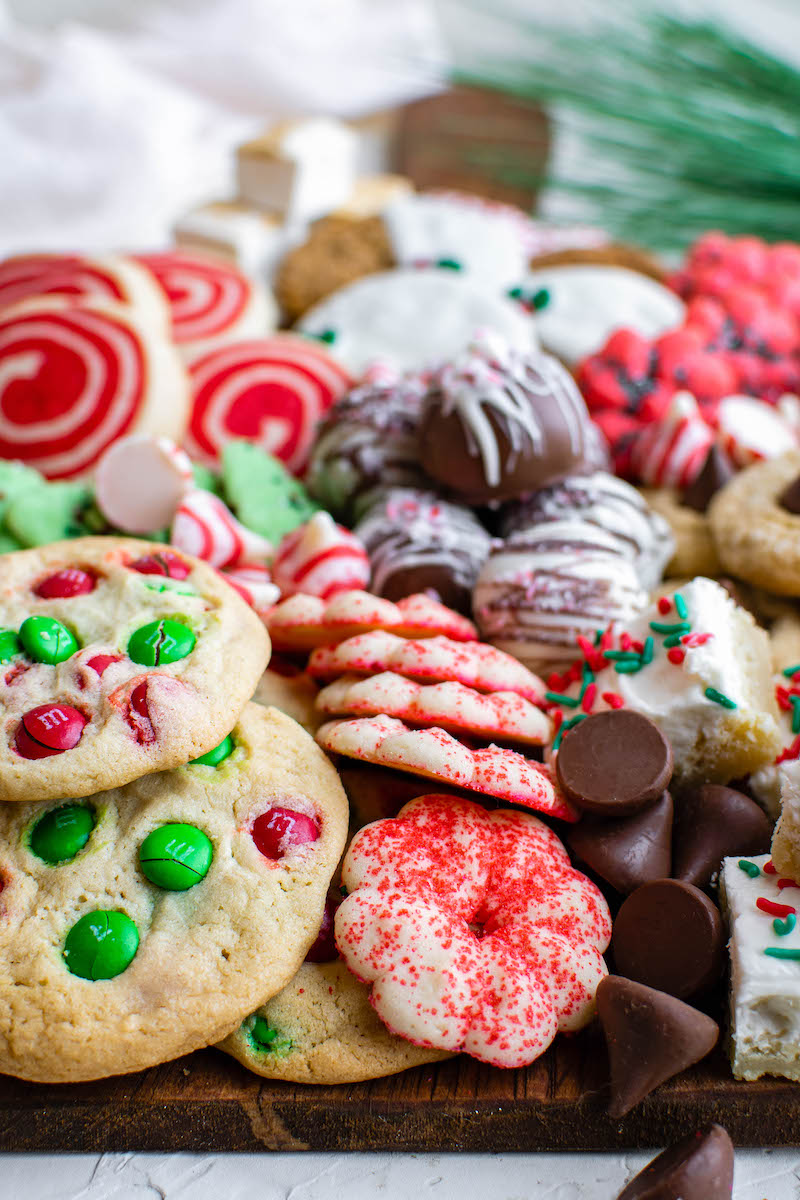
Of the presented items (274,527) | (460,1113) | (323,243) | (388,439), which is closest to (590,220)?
(323,243)

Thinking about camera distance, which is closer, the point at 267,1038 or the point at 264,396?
the point at 267,1038

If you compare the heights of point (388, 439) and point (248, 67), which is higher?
point (248, 67)

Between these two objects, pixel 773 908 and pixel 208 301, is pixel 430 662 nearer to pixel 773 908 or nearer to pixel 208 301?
pixel 773 908

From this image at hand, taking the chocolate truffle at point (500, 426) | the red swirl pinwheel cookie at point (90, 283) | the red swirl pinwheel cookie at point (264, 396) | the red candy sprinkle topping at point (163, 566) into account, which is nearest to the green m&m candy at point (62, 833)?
the red candy sprinkle topping at point (163, 566)

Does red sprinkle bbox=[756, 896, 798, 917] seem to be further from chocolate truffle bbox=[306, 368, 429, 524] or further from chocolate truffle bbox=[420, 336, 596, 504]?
chocolate truffle bbox=[306, 368, 429, 524]

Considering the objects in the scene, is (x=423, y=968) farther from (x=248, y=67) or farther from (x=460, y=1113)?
(x=248, y=67)

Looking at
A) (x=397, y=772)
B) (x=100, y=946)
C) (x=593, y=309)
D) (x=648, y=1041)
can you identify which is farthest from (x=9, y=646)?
(x=593, y=309)
